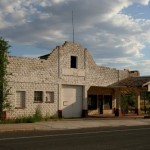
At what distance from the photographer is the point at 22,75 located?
100ft

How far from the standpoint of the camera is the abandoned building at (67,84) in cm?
3059

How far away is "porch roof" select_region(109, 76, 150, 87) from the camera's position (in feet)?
121

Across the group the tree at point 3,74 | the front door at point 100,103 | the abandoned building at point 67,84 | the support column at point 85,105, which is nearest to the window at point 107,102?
the abandoned building at point 67,84

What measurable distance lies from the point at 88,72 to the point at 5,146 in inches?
888

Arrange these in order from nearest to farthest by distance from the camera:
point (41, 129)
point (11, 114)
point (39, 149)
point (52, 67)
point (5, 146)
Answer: point (39, 149) < point (5, 146) < point (41, 129) < point (11, 114) < point (52, 67)

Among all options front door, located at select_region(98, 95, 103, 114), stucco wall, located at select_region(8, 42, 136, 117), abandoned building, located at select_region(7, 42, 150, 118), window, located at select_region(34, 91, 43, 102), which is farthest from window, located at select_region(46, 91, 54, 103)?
front door, located at select_region(98, 95, 103, 114)

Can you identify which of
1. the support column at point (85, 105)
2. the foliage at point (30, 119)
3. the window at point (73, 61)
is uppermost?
the window at point (73, 61)

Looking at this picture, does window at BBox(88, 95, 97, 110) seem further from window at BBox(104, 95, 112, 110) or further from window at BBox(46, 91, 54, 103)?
window at BBox(46, 91, 54, 103)

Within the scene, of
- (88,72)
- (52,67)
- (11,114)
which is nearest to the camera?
(11,114)

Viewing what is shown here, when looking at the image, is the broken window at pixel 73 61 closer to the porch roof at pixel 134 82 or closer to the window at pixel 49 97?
the window at pixel 49 97

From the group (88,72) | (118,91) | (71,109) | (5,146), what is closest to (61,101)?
(71,109)

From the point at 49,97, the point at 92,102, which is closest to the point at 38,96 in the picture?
the point at 49,97

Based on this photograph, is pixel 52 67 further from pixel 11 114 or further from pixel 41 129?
pixel 41 129

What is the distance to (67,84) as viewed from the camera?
34.1 metres
